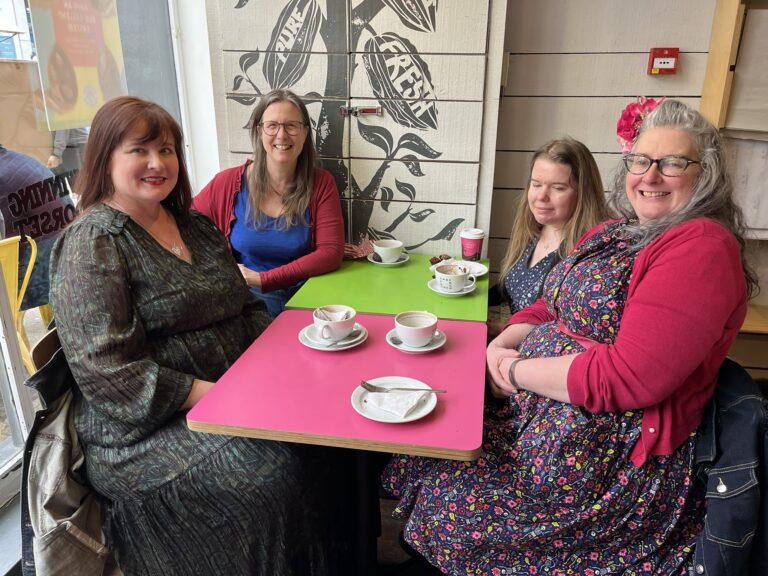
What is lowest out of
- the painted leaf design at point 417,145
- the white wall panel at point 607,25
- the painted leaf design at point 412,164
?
the painted leaf design at point 412,164

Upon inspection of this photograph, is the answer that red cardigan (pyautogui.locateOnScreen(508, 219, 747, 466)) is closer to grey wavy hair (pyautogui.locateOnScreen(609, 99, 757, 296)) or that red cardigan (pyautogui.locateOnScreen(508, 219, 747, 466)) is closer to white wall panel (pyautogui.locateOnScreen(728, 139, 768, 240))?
grey wavy hair (pyautogui.locateOnScreen(609, 99, 757, 296))

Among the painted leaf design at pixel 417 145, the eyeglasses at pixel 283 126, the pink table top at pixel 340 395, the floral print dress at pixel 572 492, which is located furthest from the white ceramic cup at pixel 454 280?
the eyeglasses at pixel 283 126

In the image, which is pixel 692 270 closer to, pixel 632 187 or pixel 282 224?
pixel 632 187

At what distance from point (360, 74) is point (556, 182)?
99cm

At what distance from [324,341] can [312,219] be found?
89cm

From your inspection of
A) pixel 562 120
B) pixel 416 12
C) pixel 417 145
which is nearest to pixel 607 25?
pixel 562 120

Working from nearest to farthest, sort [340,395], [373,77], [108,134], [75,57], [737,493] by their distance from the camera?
[737,493] → [340,395] → [108,134] → [75,57] → [373,77]

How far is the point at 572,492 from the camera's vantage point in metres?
1.14

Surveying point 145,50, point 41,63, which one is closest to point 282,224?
point 41,63

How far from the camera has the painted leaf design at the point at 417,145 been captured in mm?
2322

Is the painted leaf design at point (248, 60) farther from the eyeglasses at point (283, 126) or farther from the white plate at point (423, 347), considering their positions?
the white plate at point (423, 347)

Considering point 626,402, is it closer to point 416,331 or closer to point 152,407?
point 416,331

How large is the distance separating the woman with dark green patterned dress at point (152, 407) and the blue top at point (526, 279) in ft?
2.70

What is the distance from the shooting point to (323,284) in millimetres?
1980
